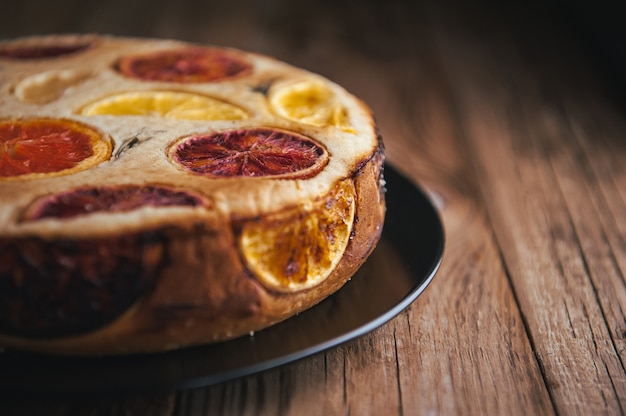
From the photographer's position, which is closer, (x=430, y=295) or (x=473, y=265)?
(x=430, y=295)

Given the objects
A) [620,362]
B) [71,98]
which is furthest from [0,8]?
[620,362]

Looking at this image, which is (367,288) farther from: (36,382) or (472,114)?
(472,114)

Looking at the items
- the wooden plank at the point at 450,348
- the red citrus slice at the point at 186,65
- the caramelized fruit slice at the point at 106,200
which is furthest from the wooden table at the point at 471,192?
the red citrus slice at the point at 186,65

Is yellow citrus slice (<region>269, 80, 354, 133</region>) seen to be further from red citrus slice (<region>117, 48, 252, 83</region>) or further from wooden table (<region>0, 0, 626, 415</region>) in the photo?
wooden table (<region>0, 0, 626, 415</region>)

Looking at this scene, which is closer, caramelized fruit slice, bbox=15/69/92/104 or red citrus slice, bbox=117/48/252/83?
caramelized fruit slice, bbox=15/69/92/104

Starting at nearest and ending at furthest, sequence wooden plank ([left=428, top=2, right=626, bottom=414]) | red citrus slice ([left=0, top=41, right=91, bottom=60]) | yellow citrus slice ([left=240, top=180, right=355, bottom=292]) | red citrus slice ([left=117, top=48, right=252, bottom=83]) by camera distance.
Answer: yellow citrus slice ([left=240, top=180, right=355, bottom=292])
wooden plank ([left=428, top=2, right=626, bottom=414])
red citrus slice ([left=117, top=48, right=252, bottom=83])
red citrus slice ([left=0, top=41, right=91, bottom=60])

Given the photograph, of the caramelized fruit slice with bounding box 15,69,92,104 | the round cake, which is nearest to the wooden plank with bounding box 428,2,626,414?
the round cake

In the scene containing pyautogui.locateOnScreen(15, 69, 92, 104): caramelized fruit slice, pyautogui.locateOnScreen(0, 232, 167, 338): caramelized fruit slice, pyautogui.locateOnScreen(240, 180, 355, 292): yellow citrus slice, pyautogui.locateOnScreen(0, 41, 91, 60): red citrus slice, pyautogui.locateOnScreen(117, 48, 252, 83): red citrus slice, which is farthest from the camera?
pyautogui.locateOnScreen(0, 41, 91, 60): red citrus slice
